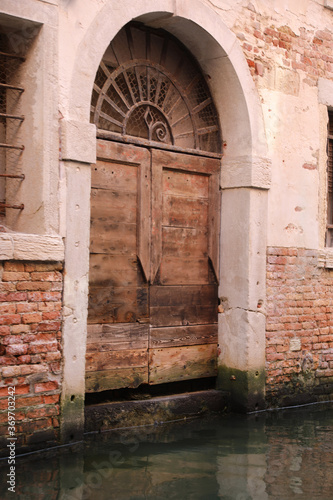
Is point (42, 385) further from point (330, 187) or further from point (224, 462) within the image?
point (330, 187)

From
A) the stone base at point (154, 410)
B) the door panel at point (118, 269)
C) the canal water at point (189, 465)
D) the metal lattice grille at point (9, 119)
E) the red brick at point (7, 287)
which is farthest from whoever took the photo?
the door panel at point (118, 269)

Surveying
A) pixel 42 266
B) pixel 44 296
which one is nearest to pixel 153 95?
pixel 42 266

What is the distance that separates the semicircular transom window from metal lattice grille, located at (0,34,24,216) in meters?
0.70

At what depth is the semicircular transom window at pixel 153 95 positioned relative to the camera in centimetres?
491

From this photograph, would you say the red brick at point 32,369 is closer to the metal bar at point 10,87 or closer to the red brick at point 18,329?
→ the red brick at point 18,329

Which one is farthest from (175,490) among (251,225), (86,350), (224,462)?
(251,225)

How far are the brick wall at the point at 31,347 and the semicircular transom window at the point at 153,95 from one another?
142 centimetres

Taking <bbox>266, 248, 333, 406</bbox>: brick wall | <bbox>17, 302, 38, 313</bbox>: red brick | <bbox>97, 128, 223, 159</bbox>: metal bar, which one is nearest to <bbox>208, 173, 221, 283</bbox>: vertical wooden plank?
<bbox>97, 128, 223, 159</bbox>: metal bar

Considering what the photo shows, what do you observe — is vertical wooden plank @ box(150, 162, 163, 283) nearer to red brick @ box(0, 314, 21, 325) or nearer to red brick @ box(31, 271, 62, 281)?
red brick @ box(31, 271, 62, 281)

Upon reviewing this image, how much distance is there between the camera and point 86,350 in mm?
4691

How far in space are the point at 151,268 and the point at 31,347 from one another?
1401 mm

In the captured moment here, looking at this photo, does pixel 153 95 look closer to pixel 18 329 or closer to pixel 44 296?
pixel 44 296

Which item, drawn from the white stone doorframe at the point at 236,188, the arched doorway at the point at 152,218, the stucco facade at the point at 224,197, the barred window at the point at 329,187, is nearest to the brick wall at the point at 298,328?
the stucco facade at the point at 224,197

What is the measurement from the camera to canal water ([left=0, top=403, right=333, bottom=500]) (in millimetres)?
3521
